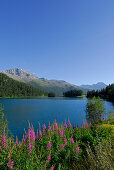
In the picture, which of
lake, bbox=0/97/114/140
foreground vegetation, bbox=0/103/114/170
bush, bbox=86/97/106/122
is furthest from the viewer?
lake, bbox=0/97/114/140

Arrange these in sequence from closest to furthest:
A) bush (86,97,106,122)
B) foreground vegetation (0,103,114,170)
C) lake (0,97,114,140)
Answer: foreground vegetation (0,103,114,170)
bush (86,97,106,122)
lake (0,97,114,140)

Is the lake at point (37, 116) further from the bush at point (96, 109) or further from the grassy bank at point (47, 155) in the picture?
the grassy bank at point (47, 155)

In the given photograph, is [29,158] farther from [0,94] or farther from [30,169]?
[0,94]

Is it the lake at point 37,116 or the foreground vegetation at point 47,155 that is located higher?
the foreground vegetation at point 47,155

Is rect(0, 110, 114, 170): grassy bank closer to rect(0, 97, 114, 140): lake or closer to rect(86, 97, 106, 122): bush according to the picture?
rect(0, 97, 114, 140): lake

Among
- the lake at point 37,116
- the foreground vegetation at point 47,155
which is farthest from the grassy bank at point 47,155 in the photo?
the lake at point 37,116

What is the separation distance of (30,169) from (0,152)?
1.75m

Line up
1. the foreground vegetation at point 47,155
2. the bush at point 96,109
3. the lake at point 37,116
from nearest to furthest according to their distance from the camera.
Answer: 1. the foreground vegetation at point 47,155
2. the bush at point 96,109
3. the lake at point 37,116

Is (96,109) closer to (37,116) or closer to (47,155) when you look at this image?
(47,155)

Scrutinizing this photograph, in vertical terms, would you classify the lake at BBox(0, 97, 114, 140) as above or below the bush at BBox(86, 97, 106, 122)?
below

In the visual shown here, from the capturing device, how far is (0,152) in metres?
4.59

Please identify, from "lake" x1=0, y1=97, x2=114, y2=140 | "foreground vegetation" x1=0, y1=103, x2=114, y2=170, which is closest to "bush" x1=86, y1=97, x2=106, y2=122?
"lake" x1=0, y1=97, x2=114, y2=140

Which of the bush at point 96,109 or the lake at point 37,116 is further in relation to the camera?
the lake at point 37,116

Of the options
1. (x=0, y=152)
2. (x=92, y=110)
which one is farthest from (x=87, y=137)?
(x=92, y=110)
